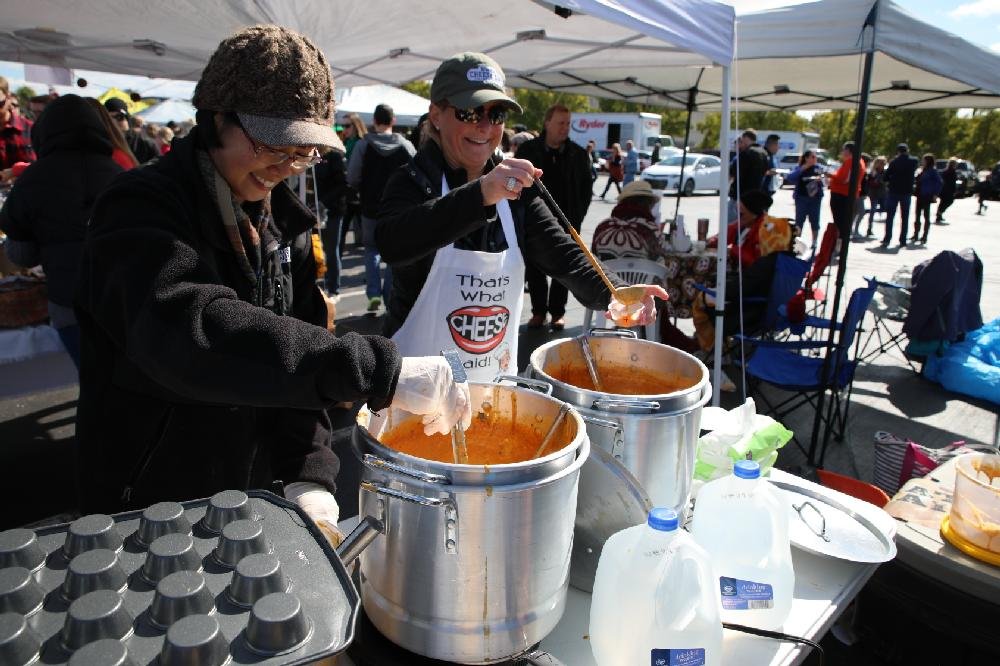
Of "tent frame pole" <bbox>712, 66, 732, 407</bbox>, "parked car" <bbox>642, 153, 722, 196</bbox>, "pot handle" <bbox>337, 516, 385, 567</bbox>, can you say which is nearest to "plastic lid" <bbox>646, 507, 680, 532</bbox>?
"pot handle" <bbox>337, 516, 385, 567</bbox>

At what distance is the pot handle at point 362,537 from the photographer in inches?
35.4

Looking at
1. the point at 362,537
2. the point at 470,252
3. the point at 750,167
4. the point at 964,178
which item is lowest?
the point at 362,537

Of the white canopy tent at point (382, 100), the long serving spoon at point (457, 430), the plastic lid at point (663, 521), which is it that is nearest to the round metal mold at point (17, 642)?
the long serving spoon at point (457, 430)

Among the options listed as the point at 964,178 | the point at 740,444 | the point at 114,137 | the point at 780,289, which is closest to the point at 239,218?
the point at 740,444

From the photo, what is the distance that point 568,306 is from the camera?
276 inches

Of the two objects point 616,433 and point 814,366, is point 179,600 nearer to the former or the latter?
point 616,433

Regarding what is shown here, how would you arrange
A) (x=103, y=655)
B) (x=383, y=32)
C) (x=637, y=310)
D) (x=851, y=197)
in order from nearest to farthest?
1. (x=103, y=655)
2. (x=637, y=310)
3. (x=851, y=197)
4. (x=383, y=32)

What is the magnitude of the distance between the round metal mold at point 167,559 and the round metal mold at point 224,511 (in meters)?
0.06

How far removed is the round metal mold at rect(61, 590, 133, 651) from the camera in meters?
0.59

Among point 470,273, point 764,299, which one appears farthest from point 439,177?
point 764,299

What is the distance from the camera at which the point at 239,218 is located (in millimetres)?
1190

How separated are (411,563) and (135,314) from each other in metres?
0.54

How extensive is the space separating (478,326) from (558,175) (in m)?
4.02

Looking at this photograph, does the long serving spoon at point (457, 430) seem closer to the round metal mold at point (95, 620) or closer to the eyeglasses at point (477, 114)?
the round metal mold at point (95, 620)
